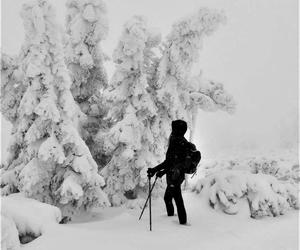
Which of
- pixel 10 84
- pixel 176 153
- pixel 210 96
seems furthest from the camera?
pixel 210 96

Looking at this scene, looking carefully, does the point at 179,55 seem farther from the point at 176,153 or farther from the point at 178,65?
the point at 176,153

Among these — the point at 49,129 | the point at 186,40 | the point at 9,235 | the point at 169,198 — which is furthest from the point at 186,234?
the point at 186,40

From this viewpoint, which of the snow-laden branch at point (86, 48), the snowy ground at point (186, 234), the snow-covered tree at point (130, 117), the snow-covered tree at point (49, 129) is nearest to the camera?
the snowy ground at point (186, 234)

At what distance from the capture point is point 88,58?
1505cm

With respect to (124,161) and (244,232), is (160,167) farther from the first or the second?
(124,161)

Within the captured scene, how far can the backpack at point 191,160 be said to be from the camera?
8.18 meters

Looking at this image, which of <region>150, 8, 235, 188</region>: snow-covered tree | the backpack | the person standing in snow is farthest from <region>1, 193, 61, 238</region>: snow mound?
<region>150, 8, 235, 188</region>: snow-covered tree

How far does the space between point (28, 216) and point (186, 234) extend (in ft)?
10.5

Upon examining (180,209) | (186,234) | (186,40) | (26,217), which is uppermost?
(186,40)

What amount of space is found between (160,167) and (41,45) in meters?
6.49

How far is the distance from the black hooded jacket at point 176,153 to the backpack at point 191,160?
11 cm

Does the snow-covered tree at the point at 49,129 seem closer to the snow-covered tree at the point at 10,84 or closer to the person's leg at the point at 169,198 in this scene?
the snow-covered tree at the point at 10,84

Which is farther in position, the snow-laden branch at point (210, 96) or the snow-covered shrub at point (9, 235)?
the snow-laden branch at point (210, 96)

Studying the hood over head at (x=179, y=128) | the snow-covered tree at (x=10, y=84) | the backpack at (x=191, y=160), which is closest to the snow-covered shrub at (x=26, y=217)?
the backpack at (x=191, y=160)
